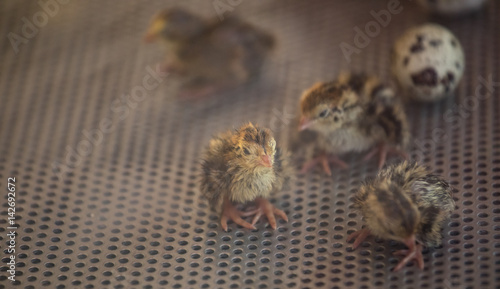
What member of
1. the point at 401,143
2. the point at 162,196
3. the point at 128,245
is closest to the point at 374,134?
the point at 401,143

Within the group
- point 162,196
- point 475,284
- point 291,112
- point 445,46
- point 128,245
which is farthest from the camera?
point 291,112

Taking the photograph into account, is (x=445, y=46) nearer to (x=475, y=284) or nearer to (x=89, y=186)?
(x=475, y=284)

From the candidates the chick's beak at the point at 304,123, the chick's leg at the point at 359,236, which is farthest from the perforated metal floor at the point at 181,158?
the chick's beak at the point at 304,123

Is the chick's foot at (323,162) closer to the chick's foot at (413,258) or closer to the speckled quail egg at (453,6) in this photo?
the chick's foot at (413,258)

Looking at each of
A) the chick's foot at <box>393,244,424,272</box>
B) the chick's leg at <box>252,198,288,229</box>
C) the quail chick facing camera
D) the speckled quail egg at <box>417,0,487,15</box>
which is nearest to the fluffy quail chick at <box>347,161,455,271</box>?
the chick's foot at <box>393,244,424,272</box>

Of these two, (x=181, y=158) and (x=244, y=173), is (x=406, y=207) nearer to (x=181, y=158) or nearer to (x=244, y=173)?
(x=244, y=173)

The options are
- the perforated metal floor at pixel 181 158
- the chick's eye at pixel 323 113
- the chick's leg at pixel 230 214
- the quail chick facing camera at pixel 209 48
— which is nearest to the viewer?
the perforated metal floor at pixel 181 158
